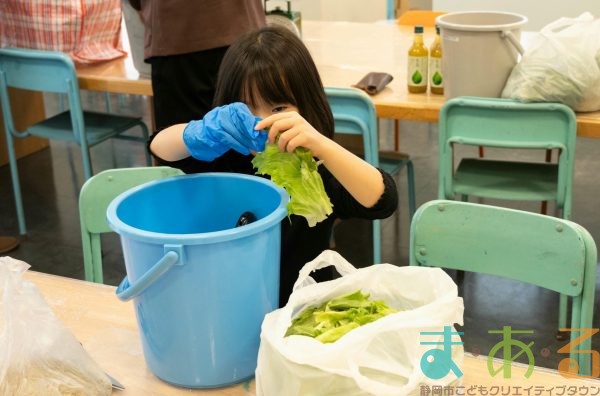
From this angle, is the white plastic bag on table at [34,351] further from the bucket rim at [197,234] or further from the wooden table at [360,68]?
the wooden table at [360,68]

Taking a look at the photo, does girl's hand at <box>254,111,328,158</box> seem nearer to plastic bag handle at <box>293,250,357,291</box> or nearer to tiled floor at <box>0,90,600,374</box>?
plastic bag handle at <box>293,250,357,291</box>

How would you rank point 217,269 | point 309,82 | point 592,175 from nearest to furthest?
point 217,269
point 309,82
point 592,175

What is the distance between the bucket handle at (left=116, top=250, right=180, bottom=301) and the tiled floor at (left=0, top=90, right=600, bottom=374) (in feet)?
5.48

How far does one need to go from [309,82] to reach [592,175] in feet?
9.04

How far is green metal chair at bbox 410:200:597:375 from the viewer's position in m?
1.39

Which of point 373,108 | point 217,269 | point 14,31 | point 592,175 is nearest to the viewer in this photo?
point 217,269

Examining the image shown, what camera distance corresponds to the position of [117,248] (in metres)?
3.30

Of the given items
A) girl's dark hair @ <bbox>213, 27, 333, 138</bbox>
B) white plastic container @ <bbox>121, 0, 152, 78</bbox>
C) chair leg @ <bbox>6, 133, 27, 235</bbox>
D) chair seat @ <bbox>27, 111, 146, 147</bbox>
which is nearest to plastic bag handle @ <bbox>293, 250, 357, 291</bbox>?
girl's dark hair @ <bbox>213, 27, 333, 138</bbox>

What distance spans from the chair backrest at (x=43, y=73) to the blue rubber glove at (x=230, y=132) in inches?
79.3

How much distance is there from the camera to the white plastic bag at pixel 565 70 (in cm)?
229

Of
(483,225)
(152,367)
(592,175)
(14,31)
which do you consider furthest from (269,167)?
(592,175)

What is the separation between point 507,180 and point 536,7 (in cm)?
305

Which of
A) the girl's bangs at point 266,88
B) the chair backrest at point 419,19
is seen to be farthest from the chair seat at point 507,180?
the girl's bangs at point 266,88

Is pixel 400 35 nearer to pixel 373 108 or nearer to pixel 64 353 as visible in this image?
pixel 373 108
